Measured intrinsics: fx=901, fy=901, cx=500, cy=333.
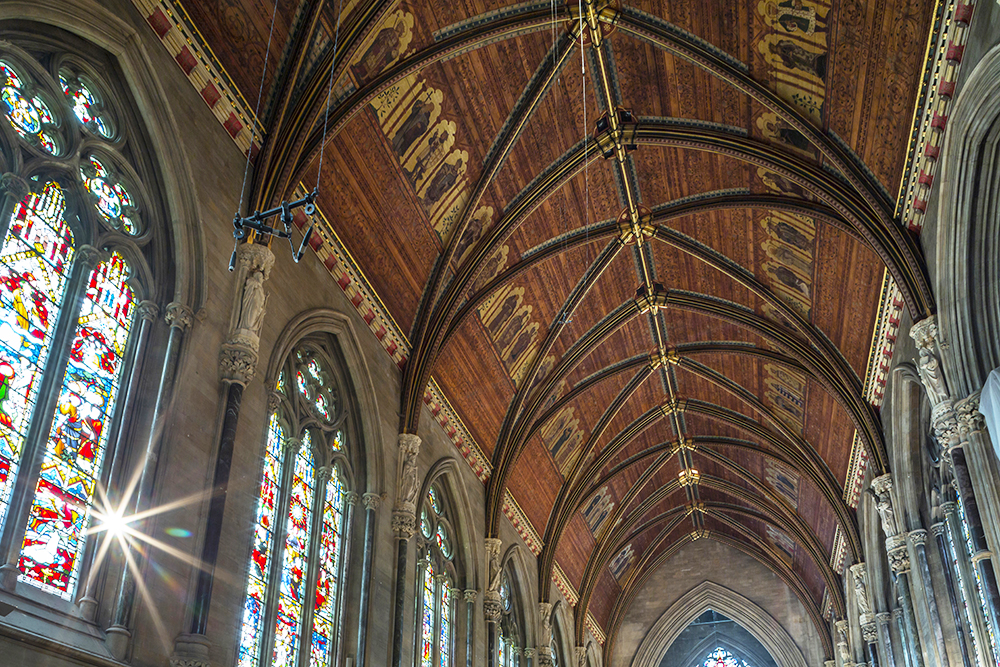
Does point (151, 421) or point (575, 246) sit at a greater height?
point (575, 246)

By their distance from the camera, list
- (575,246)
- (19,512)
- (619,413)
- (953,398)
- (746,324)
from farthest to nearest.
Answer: (619,413) < (746,324) < (575,246) < (953,398) < (19,512)

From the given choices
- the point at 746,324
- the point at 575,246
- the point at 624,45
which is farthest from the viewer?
the point at 746,324

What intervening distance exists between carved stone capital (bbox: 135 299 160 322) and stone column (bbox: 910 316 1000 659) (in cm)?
983

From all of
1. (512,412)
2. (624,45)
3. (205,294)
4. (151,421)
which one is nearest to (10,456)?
(151,421)

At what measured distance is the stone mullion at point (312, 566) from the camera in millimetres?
11719

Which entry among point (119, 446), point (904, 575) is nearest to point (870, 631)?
point (904, 575)

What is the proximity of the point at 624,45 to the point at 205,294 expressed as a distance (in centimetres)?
807

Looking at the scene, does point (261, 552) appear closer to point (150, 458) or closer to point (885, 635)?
point (150, 458)

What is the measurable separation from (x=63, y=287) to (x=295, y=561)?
504 centimetres

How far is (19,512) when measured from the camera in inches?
294

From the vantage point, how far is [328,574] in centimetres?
1290

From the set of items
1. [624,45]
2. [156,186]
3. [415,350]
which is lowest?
[156,186]

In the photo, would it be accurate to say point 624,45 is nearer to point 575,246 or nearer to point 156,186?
point 575,246

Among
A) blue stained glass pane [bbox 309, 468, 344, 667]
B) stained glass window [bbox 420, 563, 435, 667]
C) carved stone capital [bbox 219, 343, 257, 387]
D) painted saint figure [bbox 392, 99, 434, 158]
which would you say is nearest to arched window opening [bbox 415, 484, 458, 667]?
stained glass window [bbox 420, 563, 435, 667]
